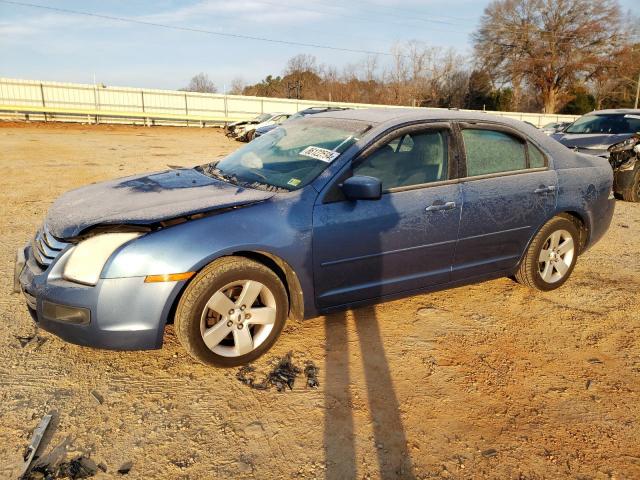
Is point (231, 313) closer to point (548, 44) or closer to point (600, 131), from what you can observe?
point (600, 131)

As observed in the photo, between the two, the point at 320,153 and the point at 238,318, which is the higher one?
the point at 320,153

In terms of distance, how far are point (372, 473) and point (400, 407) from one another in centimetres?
56

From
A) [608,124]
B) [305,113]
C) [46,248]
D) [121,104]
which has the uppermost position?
[121,104]

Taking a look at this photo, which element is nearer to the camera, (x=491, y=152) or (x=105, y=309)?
(x=105, y=309)

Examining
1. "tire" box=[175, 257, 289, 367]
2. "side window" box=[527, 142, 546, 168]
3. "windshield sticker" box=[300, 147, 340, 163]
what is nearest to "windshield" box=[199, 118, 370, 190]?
"windshield sticker" box=[300, 147, 340, 163]

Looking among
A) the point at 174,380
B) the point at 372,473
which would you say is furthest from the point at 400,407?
the point at 174,380

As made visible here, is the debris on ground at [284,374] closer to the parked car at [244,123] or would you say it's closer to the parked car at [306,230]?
the parked car at [306,230]

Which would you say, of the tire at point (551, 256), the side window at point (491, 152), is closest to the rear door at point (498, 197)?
the side window at point (491, 152)

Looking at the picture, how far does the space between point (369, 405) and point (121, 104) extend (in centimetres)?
2983

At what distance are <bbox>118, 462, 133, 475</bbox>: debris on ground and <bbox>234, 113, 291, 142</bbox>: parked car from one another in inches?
744

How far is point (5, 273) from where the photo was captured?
14.7ft

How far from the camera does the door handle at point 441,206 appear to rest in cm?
353

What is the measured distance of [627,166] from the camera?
847 centimetres

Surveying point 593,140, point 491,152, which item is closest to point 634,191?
point 593,140
